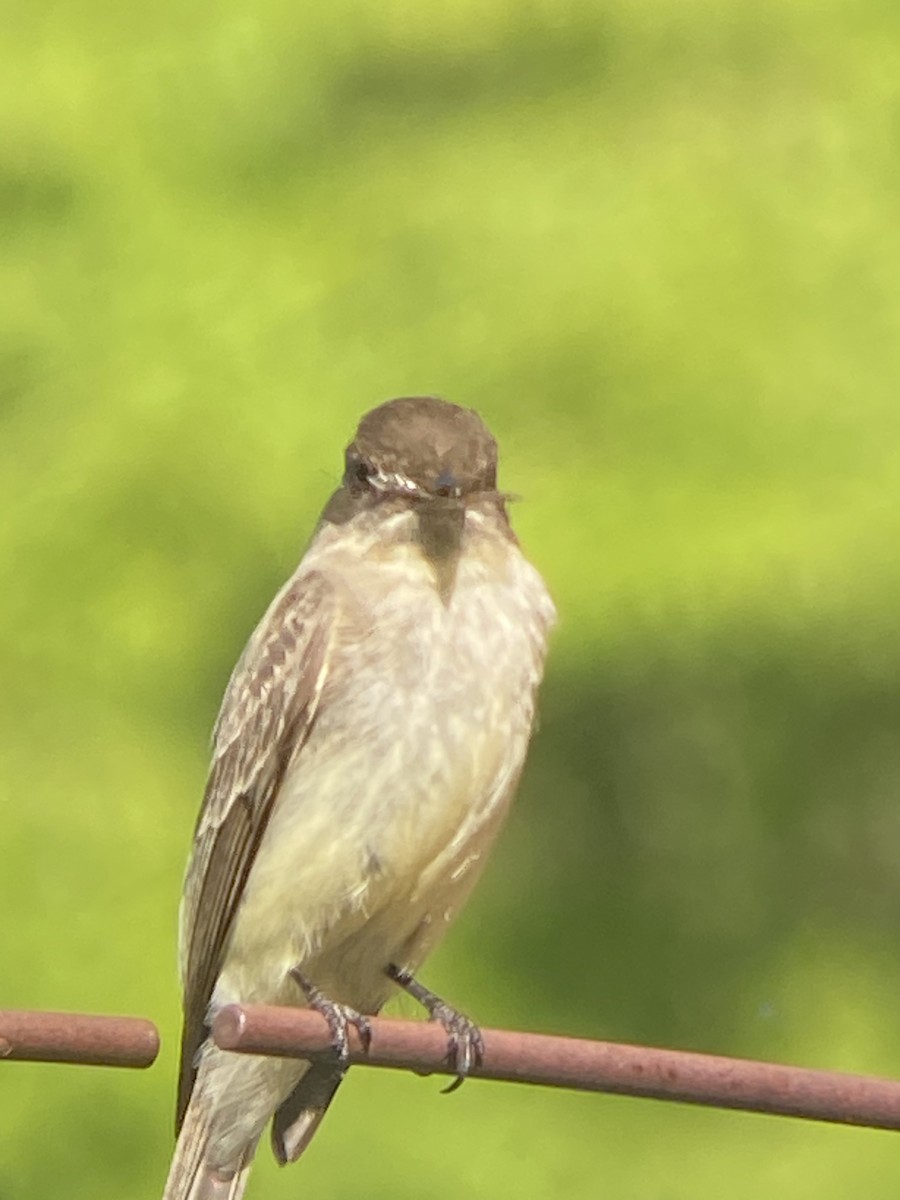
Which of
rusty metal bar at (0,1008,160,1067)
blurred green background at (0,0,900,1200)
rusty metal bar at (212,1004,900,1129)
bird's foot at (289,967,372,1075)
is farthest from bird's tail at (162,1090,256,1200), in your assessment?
rusty metal bar at (0,1008,160,1067)

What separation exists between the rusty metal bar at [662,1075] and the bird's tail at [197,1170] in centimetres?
129

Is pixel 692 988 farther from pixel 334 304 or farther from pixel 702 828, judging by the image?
pixel 334 304

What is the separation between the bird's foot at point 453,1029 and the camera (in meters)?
2.53

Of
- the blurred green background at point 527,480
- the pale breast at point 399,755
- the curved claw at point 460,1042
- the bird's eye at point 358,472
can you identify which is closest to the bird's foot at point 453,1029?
the curved claw at point 460,1042

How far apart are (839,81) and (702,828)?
8.13 ft

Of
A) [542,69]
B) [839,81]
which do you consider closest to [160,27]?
[542,69]

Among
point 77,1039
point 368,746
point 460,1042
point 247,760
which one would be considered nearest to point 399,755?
point 368,746

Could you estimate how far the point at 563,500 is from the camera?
535 cm

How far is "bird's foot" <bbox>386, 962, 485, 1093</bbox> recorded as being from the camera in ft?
8.31

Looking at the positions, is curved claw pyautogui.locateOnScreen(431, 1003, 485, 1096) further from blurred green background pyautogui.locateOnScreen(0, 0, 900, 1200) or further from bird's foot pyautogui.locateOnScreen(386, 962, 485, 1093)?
blurred green background pyautogui.locateOnScreen(0, 0, 900, 1200)

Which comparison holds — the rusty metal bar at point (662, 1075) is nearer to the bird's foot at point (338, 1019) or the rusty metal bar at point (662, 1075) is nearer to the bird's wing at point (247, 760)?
the bird's foot at point (338, 1019)

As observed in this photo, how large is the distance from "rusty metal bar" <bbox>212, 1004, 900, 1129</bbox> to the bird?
835mm

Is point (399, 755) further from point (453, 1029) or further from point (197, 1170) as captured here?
point (197, 1170)

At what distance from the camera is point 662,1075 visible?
2.28 metres
